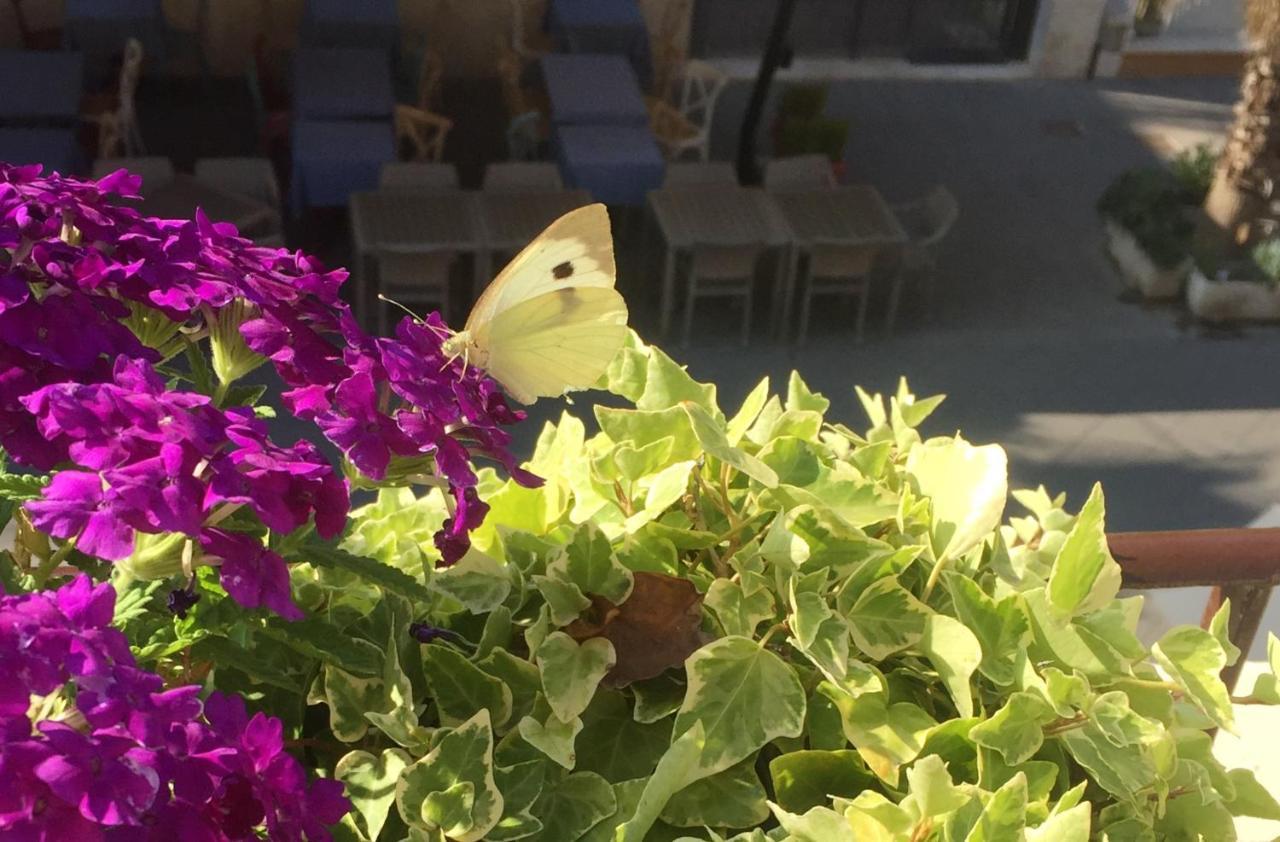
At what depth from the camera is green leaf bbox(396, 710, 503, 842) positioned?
40.0 inches

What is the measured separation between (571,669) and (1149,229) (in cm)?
830

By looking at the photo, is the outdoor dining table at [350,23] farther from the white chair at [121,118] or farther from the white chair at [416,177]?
the white chair at [416,177]

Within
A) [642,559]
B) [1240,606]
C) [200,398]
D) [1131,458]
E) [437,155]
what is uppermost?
[200,398]

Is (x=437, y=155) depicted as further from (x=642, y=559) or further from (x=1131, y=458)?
(x=642, y=559)

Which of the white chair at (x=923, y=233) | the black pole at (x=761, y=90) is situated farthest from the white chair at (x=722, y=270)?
the black pole at (x=761, y=90)

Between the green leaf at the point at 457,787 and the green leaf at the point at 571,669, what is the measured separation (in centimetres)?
7

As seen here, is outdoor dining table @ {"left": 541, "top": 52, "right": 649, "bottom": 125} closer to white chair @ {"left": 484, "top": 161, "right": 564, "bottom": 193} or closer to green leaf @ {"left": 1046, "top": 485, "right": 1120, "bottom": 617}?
white chair @ {"left": 484, "top": 161, "right": 564, "bottom": 193}

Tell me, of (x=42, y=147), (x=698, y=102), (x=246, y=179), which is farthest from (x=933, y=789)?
(x=698, y=102)

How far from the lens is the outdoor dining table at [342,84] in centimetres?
795

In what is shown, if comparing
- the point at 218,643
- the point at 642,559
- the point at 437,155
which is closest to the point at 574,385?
the point at 642,559

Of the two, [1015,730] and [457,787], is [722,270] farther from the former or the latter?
[457,787]

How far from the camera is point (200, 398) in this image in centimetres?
86

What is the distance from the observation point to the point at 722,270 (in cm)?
731

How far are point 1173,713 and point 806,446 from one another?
438 millimetres
